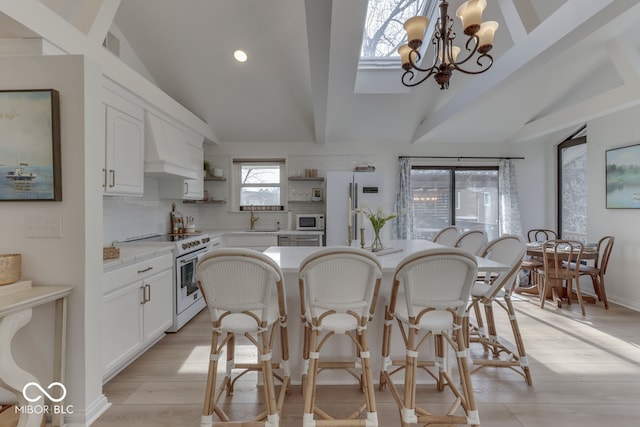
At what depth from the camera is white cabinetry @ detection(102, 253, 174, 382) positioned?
219 cm

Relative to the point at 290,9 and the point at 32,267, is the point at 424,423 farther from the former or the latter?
the point at 290,9

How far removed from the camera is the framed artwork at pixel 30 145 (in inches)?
70.1

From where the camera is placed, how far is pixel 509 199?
531 centimetres

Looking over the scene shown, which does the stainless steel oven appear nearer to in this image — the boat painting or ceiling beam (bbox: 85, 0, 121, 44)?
the boat painting

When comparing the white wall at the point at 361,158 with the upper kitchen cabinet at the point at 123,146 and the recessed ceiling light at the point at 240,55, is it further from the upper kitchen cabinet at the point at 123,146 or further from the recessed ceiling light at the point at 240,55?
the upper kitchen cabinet at the point at 123,146

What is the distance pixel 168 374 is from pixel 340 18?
10.6 feet

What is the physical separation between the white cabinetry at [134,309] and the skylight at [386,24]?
3.60 metres

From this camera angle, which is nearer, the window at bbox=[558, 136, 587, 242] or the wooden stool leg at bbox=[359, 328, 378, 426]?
the wooden stool leg at bbox=[359, 328, 378, 426]

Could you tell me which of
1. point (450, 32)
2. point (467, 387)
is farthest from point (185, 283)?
point (450, 32)

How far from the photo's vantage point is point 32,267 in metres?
1.82

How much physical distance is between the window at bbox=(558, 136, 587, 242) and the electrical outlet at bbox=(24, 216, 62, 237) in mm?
6513

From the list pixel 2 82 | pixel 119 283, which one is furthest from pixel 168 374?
pixel 2 82

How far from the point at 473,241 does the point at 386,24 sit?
115 inches

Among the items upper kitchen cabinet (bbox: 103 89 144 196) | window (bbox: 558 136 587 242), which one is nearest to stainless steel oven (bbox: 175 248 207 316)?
upper kitchen cabinet (bbox: 103 89 144 196)
